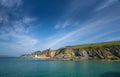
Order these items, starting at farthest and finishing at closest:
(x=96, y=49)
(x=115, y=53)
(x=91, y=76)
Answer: (x=96, y=49)
(x=115, y=53)
(x=91, y=76)

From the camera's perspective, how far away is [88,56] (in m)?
198

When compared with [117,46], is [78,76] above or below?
below

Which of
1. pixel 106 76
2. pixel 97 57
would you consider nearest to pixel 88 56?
pixel 97 57

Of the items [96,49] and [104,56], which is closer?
[104,56]

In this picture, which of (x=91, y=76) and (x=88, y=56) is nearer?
(x=91, y=76)

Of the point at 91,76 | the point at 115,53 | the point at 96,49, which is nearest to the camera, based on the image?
the point at 91,76

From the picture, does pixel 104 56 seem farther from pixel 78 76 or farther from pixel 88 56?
pixel 78 76

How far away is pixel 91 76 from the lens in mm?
51375

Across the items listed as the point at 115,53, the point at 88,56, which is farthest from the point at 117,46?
the point at 88,56

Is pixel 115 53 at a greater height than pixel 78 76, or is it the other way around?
pixel 115 53

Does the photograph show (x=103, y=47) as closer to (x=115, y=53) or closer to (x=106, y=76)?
(x=115, y=53)

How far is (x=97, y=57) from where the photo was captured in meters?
188

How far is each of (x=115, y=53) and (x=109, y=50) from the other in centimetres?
1124

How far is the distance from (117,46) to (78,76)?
484 ft
